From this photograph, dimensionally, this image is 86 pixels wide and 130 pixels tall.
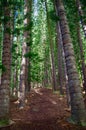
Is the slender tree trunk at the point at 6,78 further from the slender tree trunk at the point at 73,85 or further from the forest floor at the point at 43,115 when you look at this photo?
the slender tree trunk at the point at 73,85

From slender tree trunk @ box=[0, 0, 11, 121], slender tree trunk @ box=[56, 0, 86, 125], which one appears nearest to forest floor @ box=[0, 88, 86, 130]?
slender tree trunk @ box=[56, 0, 86, 125]

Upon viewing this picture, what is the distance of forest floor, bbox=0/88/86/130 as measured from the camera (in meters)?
7.13

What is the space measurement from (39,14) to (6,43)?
2209 centimetres

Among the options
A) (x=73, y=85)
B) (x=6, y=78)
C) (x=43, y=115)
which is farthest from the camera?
(x=43, y=115)

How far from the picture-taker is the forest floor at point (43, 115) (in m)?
7.13

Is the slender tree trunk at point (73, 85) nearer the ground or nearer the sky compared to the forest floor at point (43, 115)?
nearer the sky

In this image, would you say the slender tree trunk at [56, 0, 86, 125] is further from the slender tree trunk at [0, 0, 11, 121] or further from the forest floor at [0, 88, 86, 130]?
the slender tree trunk at [0, 0, 11, 121]

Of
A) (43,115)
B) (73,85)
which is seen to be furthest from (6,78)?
(43,115)

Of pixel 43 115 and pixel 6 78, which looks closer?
pixel 6 78

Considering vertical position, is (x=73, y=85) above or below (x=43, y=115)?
above

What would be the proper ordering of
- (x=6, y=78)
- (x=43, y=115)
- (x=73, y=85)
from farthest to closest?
1. (x=43, y=115)
2. (x=6, y=78)
3. (x=73, y=85)

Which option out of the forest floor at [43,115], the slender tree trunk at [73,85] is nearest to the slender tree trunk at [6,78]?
the forest floor at [43,115]

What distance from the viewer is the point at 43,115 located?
13.6 meters

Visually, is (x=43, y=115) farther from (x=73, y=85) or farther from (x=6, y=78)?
(x=73, y=85)
